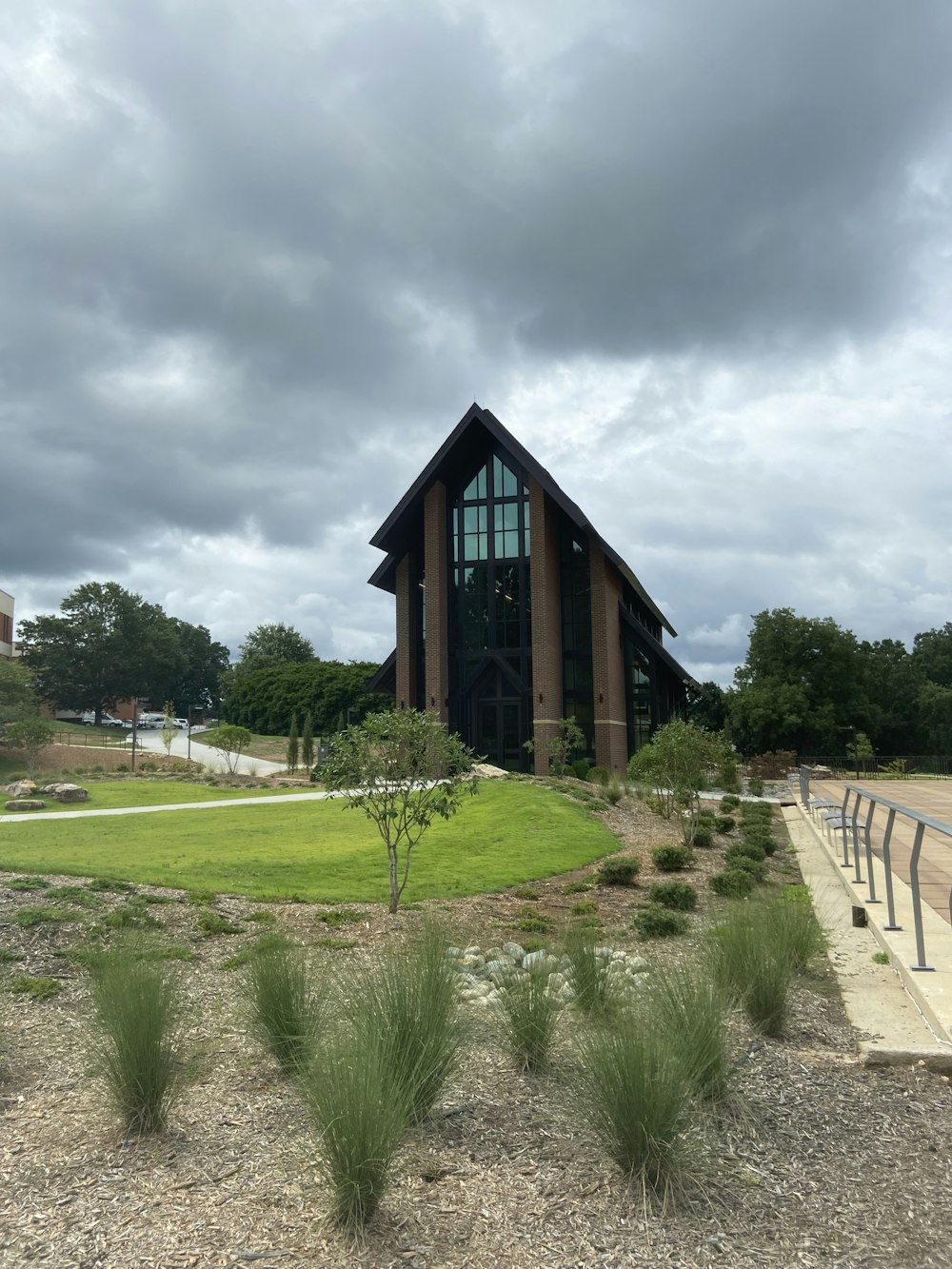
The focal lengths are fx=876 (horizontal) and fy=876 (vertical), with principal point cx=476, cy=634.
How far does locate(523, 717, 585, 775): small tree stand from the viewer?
29.6 meters

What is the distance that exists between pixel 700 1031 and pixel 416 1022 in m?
1.30

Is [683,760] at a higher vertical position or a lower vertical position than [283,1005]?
higher

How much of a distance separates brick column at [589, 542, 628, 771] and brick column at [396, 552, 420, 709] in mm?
7191

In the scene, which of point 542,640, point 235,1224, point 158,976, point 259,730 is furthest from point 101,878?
point 259,730

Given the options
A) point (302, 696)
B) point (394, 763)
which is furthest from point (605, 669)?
point (302, 696)

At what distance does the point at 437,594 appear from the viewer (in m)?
33.3

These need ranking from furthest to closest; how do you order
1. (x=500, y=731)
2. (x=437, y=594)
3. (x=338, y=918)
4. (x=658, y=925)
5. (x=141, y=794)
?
(x=437, y=594) < (x=500, y=731) < (x=141, y=794) < (x=338, y=918) < (x=658, y=925)

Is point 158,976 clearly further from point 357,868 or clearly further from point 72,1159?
point 357,868

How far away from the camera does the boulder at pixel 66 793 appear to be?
24375 millimetres

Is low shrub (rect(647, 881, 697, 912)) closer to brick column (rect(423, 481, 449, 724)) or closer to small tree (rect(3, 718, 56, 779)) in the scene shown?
brick column (rect(423, 481, 449, 724))

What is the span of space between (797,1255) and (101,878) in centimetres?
855

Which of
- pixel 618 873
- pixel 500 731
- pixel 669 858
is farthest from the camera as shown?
pixel 500 731

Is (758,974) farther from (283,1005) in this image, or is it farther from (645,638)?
(645,638)

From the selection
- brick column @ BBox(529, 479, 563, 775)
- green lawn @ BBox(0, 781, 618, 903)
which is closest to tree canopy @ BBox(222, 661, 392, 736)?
brick column @ BBox(529, 479, 563, 775)
